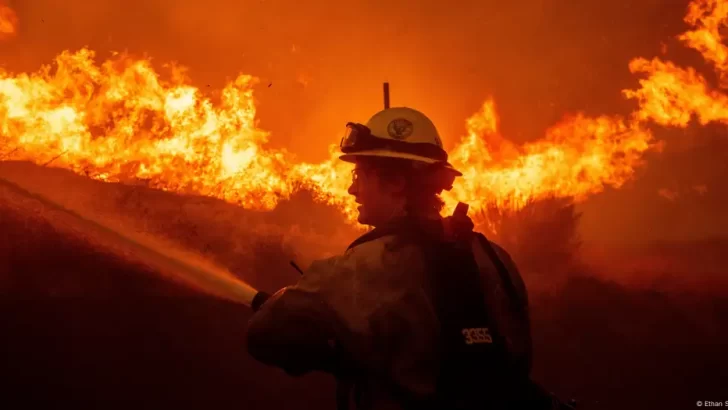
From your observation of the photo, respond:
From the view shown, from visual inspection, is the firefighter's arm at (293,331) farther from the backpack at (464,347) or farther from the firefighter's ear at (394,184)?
the firefighter's ear at (394,184)

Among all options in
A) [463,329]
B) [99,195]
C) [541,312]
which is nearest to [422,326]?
[463,329]

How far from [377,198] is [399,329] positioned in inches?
44.4

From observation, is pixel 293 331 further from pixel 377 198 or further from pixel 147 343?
pixel 147 343

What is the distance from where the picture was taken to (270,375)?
18750 millimetres

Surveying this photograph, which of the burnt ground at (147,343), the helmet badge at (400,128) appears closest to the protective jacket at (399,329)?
the helmet badge at (400,128)

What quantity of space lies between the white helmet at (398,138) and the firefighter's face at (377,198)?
24 centimetres

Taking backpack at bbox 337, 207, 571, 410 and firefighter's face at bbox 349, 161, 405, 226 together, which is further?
firefighter's face at bbox 349, 161, 405, 226

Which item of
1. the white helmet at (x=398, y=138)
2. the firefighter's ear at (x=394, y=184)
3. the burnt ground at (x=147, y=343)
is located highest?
the white helmet at (x=398, y=138)

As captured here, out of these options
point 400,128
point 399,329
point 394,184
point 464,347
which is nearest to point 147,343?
point 400,128

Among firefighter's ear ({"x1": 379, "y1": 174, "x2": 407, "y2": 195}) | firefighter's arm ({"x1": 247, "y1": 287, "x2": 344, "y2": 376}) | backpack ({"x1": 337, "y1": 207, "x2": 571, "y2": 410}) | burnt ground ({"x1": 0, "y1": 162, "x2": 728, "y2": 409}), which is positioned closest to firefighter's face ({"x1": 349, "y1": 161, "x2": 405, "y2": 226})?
firefighter's ear ({"x1": 379, "y1": 174, "x2": 407, "y2": 195})

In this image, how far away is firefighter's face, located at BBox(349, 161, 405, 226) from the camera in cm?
320

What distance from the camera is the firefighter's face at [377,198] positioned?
126 inches

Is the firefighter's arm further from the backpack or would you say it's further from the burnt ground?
the burnt ground

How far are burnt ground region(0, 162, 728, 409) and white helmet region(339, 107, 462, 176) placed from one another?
31.9 feet
